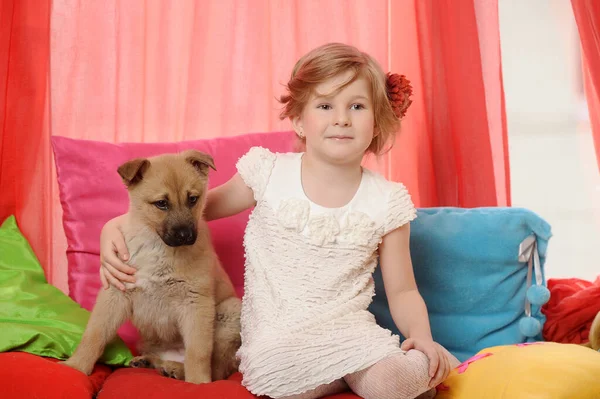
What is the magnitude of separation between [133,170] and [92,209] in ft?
1.71

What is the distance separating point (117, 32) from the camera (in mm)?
2967

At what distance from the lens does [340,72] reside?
2.00 metres

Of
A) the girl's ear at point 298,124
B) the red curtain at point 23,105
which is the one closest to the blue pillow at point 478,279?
the girl's ear at point 298,124

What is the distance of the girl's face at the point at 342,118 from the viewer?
1.98 metres

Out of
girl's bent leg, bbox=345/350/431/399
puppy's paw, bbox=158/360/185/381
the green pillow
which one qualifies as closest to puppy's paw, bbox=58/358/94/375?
the green pillow

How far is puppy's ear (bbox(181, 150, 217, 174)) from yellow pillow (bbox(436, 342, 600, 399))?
1007mm

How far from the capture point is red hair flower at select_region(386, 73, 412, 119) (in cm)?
205

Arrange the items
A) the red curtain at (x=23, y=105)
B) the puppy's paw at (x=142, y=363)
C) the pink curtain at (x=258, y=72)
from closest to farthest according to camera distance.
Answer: the puppy's paw at (x=142, y=363)
the red curtain at (x=23, y=105)
the pink curtain at (x=258, y=72)

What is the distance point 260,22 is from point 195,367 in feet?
5.53

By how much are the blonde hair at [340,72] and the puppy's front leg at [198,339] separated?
2.36ft

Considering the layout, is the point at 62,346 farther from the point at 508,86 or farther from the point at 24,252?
the point at 508,86

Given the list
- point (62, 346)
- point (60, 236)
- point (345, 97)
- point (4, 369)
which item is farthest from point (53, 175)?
point (345, 97)

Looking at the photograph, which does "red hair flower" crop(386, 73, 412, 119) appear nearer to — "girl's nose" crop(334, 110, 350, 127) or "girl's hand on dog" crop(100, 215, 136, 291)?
"girl's nose" crop(334, 110, 350, 127)

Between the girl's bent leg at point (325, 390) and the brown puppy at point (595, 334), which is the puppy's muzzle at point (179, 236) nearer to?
the girl's bent leg at point (325, 390)
